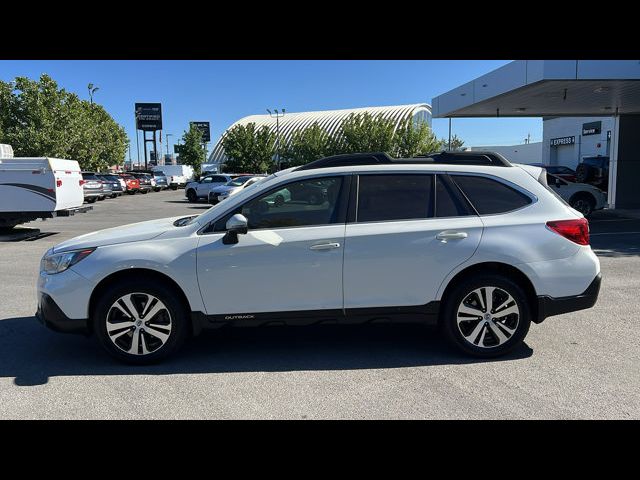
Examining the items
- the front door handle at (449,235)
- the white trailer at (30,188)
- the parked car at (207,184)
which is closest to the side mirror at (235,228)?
the front door handle at (449,235)

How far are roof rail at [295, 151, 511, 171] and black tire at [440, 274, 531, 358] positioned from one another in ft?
3.58

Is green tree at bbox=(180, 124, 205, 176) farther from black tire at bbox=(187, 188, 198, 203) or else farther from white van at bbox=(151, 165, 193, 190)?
black tire at bbox=(187, 188, 198, 203)

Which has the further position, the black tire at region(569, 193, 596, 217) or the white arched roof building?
the white arched roof building

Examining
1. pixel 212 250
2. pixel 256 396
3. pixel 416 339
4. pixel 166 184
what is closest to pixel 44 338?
pixel 212 250

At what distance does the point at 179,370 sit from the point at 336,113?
271ft

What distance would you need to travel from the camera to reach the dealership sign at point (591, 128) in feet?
135

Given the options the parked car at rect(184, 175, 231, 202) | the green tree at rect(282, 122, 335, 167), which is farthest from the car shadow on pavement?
the green tree at rect(282, 122, 335, 167)

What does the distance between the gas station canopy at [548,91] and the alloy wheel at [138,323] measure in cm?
1241

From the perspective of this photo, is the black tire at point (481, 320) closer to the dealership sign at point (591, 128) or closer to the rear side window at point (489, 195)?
the rear side window at point (489, 195)

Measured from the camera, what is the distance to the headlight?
4352 millimetres

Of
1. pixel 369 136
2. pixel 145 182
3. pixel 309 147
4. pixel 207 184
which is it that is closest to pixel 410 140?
pixel 369 136

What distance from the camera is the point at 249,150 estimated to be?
178 feet
